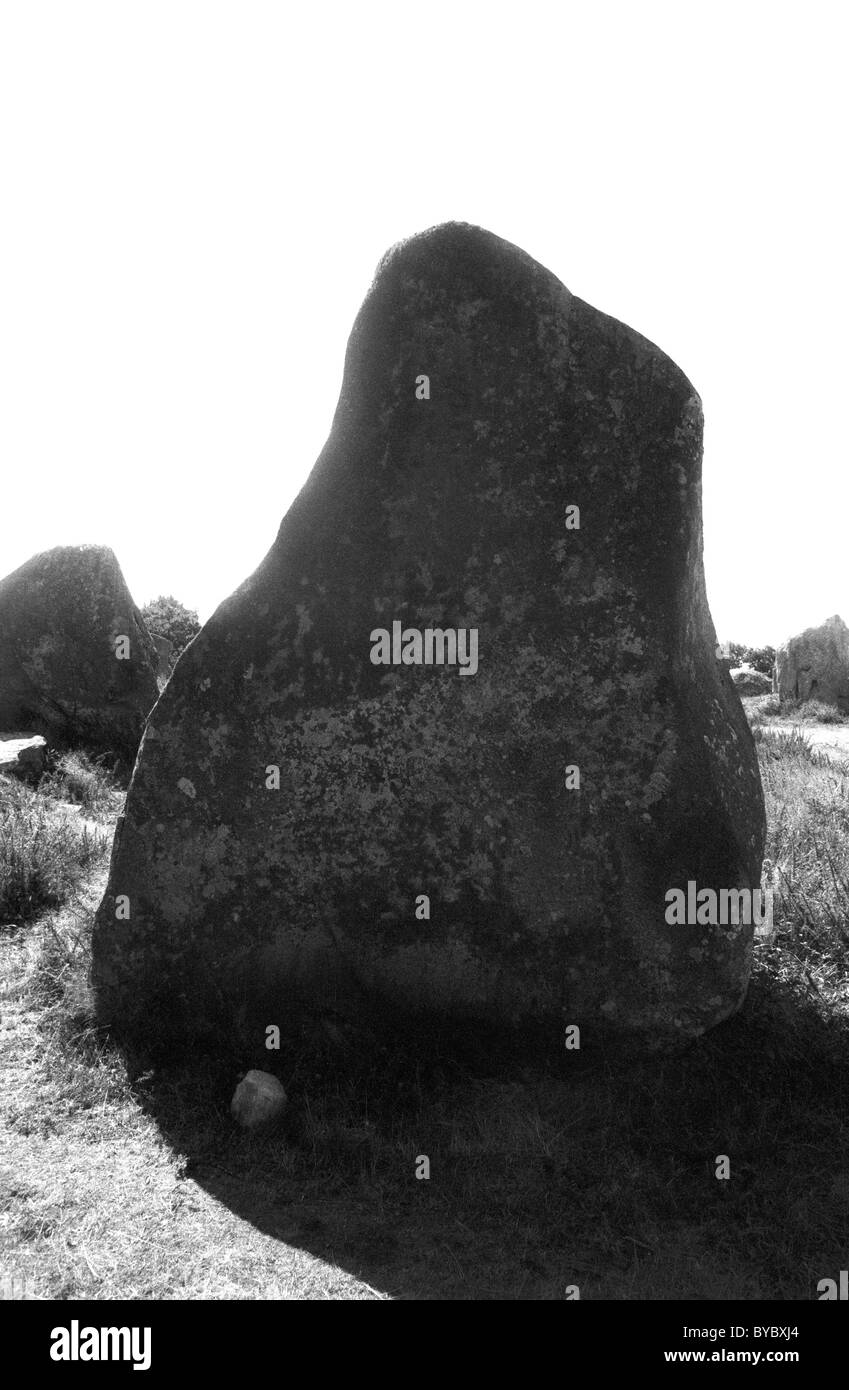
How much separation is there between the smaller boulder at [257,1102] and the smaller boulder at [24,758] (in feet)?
18.7

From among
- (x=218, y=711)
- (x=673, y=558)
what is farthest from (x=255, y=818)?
(x=673, y=558)

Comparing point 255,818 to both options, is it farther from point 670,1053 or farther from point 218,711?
point 670,1053

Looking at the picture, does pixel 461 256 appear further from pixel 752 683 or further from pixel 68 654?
pixel 752 683

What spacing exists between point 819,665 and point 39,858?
15897 mm

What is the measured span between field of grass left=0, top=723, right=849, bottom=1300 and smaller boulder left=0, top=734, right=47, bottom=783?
15.2ft

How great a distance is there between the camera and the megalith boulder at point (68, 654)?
11.5m

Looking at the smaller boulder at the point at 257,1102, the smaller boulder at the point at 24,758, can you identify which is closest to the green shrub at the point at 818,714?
the smaller boulder at the point at 24,758

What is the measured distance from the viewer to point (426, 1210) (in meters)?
4.06

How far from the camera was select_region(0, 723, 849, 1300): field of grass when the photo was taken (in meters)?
3.74

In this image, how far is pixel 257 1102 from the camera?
4.46m

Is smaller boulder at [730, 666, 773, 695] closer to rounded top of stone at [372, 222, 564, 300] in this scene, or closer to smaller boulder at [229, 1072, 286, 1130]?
rounded top of stone at [372, 222, 564, 300]

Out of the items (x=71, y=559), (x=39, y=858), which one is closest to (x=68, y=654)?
(x=71, y=559)

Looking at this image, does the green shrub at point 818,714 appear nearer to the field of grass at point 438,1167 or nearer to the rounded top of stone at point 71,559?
the rounded top of stone at point 71,559

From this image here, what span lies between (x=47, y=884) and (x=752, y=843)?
158 inches
